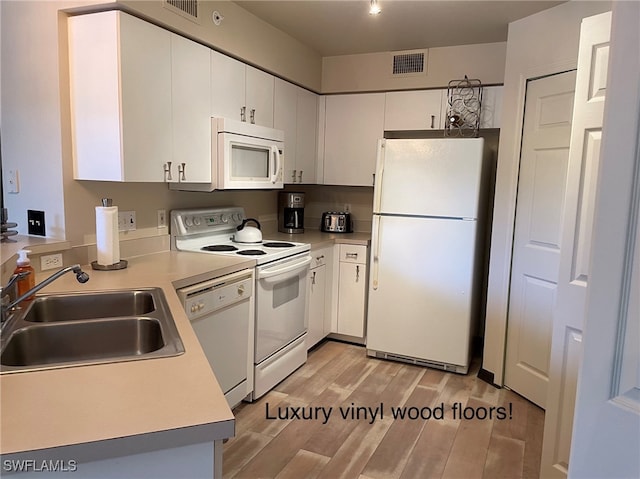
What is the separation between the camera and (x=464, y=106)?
3506 mm

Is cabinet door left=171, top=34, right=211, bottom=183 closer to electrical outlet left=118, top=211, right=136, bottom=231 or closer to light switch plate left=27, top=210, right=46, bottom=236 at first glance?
electrical outlet left=118, top=211, right=136, bottom=231

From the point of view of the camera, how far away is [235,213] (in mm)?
3365

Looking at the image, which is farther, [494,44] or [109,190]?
[494,44]

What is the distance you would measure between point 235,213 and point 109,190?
1.07 m

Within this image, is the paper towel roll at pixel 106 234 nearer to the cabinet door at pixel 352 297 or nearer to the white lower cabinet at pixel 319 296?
the white lower cabinet at pixel 319 296

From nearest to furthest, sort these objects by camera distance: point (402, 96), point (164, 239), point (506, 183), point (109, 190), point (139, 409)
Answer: point (139, 409) → point (109, 190) → point (164, 239) → point (506, 183) → point (402, 96)

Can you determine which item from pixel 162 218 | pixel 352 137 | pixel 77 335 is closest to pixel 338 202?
pixel 352 137

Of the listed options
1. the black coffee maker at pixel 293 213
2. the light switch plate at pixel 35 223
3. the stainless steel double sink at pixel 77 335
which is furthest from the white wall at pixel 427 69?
the stainless steel double sink at pixel 77 335

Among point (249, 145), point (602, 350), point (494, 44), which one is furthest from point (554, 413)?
point (494, 44)

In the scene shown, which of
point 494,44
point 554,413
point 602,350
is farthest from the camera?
point 494,44

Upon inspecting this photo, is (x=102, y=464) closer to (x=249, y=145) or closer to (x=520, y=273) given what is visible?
(x=249, y=145)

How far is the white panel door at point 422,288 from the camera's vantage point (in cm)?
316

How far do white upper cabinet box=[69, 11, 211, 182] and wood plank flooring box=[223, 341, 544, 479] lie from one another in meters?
1.49

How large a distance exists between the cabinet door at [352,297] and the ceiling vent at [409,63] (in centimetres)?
160
